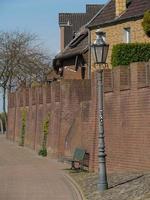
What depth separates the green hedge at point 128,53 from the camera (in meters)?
30.0

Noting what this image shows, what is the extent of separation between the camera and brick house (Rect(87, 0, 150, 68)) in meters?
42.9

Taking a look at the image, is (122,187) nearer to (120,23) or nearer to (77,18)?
(120,23)

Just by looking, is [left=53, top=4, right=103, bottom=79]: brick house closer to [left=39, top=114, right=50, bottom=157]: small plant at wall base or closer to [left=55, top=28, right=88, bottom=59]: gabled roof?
[left=55, top=28, right=88, bottom=59]: gabled roof

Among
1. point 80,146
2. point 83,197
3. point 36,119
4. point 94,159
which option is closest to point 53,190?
point 83,197

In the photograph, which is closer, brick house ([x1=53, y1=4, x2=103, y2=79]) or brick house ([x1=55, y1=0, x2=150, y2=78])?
brick house ([x1=55, y1=0, x2=150, y2=78])

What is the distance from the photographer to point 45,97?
1452 inches

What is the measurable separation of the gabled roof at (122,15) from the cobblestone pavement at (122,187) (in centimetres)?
2263

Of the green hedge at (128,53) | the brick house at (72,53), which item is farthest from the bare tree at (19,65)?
the green hedge at (128,53)

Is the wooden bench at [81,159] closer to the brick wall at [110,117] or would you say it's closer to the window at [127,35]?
the brick wall at [110,117]

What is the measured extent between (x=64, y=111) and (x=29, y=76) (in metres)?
36.9

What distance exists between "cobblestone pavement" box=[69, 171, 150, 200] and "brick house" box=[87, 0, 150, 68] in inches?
863

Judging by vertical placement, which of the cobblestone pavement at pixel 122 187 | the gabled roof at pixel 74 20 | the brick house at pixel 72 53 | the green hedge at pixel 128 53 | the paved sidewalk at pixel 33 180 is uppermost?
the gabled roof at pixel 74 20

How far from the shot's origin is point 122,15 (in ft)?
148

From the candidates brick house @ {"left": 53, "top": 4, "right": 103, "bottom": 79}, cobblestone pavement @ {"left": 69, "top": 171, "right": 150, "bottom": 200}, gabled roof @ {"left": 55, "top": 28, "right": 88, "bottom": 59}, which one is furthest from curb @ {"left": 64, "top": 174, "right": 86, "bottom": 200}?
gabled roof @ {"left": 55, "top": 28, "right": 88, "bottom": 59}
